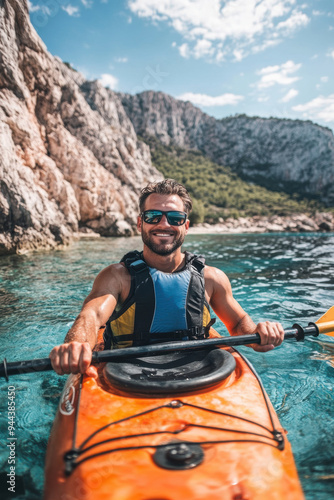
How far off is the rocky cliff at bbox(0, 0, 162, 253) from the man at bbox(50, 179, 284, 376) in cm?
1134

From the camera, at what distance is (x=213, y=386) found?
2031 mm

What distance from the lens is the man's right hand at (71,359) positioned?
1.91m

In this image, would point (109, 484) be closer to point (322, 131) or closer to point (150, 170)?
point (150, 170)

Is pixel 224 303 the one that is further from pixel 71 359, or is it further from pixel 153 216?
pixel 71 359

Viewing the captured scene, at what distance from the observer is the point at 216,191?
72250 mm

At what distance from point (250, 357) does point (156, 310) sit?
6.16 feet

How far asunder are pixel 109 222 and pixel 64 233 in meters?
11.1

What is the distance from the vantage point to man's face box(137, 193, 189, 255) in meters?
2.91

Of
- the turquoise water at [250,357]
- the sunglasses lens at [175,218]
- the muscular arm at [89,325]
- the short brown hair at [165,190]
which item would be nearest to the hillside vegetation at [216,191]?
the turquoise water at [250,357]

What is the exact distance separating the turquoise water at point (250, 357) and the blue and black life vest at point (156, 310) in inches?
38.0

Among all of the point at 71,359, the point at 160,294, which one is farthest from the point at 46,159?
the point at 71,359

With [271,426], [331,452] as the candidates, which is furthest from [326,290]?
[271,426]

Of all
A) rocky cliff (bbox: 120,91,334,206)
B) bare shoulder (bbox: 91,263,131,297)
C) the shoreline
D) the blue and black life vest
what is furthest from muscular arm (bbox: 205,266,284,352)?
rocky cliff (bbox: 120,91,334,206)

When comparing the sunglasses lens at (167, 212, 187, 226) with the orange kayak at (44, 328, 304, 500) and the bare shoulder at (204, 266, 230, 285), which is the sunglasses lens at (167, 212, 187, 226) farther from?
the orange kayak at (44, 328, 304, 500)
